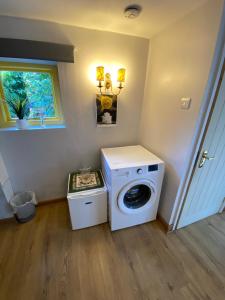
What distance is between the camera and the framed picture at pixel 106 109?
1675 mm

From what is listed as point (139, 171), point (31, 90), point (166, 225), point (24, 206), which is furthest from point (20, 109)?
point (166, 225)

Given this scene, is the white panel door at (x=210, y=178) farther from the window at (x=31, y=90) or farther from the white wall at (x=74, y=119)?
the window at (x=31, y=90)

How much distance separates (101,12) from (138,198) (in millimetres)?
1911

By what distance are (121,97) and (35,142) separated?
123 centimetres

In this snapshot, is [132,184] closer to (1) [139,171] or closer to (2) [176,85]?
(1) [139,171]

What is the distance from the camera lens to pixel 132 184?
1.40 metres

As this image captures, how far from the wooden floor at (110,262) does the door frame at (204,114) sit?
0.45 metres

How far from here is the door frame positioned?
0.94 meters

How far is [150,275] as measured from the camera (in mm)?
1232

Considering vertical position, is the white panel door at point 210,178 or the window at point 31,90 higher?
the window at point 31,90

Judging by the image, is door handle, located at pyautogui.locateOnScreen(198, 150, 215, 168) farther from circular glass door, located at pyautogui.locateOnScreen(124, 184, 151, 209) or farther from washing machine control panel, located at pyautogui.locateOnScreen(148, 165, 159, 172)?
circular glass door, located at pyautogui.locateOnScreen(124, 184, 151, 209)

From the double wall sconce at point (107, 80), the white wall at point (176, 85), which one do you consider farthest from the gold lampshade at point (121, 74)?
the white wall at point (176, 85)

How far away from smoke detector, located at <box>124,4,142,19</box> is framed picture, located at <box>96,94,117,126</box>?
0.74m

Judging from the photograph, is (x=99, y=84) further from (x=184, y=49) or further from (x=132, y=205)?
(x=132, y=205)
